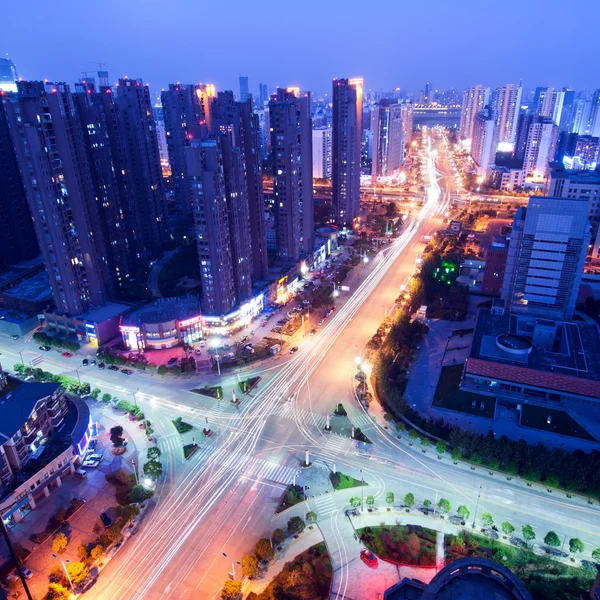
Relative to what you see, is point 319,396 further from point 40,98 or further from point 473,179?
point 473,179


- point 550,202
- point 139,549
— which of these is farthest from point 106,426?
point 550,202

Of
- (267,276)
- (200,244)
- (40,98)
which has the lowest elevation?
(267,276)

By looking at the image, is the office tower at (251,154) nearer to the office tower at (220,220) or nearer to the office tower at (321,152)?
the office tower at (220,220)

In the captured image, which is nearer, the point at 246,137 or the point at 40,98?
the point at 40,98

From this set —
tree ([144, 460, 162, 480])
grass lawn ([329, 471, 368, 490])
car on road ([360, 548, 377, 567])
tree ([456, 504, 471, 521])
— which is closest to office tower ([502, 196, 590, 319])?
tree ([456, 504, 471, 521])

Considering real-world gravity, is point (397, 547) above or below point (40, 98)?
below

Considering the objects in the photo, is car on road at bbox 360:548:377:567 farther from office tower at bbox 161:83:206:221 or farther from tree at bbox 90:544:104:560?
office tower at bbox 161:83:206:221

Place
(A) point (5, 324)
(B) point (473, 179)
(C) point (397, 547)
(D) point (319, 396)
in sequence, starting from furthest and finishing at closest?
(B) point (473, 179), (A) point (5, 324), (D) point (319, 396), (C) point (397, 547)
